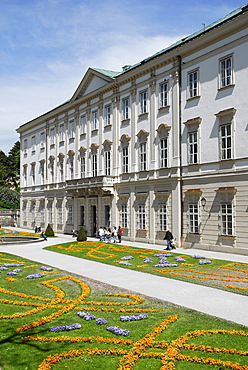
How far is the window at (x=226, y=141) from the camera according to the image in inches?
1124

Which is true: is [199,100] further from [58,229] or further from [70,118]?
[58,229]

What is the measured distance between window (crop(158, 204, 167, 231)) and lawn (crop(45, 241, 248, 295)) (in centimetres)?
417

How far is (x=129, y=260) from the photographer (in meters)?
26.2

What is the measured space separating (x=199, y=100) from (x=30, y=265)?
56.8 ft

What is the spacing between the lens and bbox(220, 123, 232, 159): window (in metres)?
28.5

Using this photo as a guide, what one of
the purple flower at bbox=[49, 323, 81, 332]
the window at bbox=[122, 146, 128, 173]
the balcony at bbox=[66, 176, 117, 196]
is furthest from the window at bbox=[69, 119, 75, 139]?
the purple flower at bbox=[49, 323, 81, 332]

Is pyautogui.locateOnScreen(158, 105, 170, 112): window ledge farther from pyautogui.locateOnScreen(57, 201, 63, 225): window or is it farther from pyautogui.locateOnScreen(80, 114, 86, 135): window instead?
pyautogui.locateOnScreen(57, 201, 63, 225): window

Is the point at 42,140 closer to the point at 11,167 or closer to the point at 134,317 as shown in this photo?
the point at 134,317

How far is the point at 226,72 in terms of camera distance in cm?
2908

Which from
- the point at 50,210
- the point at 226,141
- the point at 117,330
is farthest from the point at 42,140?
the point at 117,330

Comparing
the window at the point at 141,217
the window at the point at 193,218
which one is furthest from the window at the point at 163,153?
the window at the point at 193,218

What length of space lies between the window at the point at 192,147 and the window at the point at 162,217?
5.01 meters

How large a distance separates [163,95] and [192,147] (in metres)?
6.16

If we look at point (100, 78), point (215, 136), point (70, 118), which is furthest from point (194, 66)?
point (70, 118)
